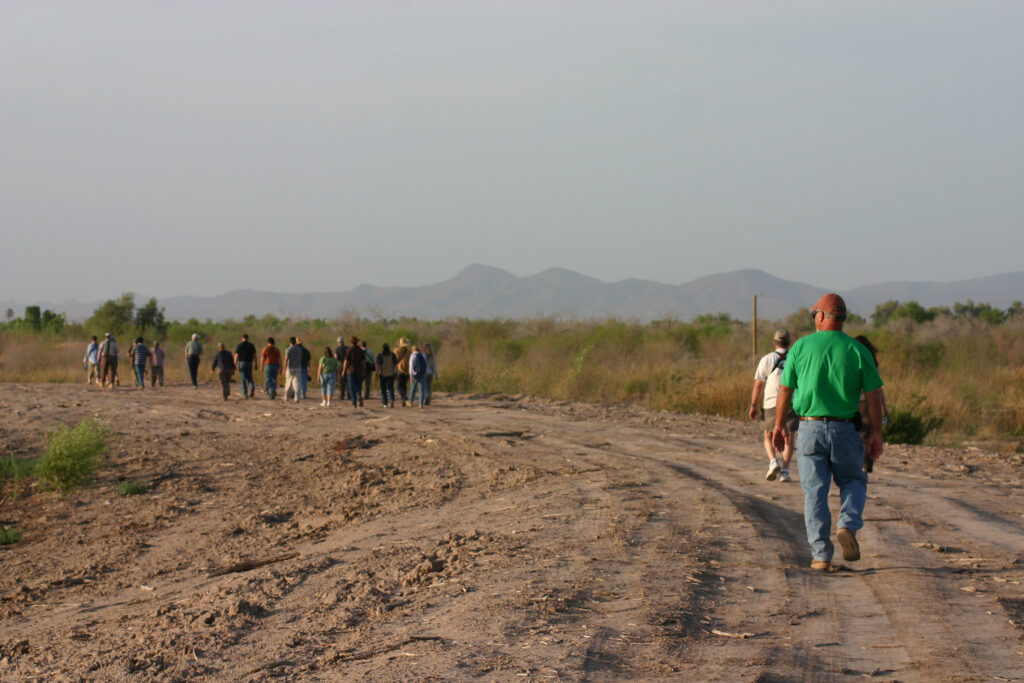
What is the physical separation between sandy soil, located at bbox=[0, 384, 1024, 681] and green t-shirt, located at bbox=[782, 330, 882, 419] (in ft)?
4.17

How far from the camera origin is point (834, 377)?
6.91 meters

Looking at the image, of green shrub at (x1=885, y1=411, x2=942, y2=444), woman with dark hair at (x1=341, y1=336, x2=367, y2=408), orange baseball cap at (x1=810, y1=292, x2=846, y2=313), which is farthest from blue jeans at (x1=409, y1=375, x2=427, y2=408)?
orange baseball cap at (x1=810, y1=292, x2=846, y2=313)

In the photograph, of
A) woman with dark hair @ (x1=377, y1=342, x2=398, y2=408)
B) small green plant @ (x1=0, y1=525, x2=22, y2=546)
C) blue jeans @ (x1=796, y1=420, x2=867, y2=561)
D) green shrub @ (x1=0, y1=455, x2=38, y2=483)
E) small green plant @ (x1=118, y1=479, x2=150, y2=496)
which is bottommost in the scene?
small green plant @ (x1=0, y1=525, x2=22, y2=546)

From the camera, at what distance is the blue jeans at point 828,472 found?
22.6ft

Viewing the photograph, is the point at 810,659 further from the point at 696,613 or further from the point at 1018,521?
the point at 1018,521

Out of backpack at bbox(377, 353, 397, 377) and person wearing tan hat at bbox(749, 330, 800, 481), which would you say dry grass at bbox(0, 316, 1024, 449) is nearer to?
backpack at bbox(377, 353, 397, 377)

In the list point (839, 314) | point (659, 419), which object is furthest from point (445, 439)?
point (839, 314)

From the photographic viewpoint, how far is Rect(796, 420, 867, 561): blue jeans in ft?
22.6

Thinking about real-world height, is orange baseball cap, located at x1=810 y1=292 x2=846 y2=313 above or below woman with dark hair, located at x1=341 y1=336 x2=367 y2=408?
above

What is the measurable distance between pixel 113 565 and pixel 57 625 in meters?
2.72

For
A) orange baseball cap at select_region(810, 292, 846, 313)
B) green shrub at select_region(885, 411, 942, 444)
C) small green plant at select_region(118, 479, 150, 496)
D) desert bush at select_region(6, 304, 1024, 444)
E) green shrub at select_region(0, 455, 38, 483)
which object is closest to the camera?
orange baseball cap at select_region(810, 292, 846, 313)

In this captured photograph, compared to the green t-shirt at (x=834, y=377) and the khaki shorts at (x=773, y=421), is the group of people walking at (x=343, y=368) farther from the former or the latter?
the green t-shirt at (x=834, y=377)

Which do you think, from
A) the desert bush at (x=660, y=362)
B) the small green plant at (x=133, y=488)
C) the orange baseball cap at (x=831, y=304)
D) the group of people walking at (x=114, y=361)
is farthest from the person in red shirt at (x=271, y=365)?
the orange baseball cap at (x=831, y=304)

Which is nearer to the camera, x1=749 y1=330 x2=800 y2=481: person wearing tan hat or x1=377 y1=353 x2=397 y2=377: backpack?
x1=749 y1=330 x2=800 y2=481: person wearing tan hat
